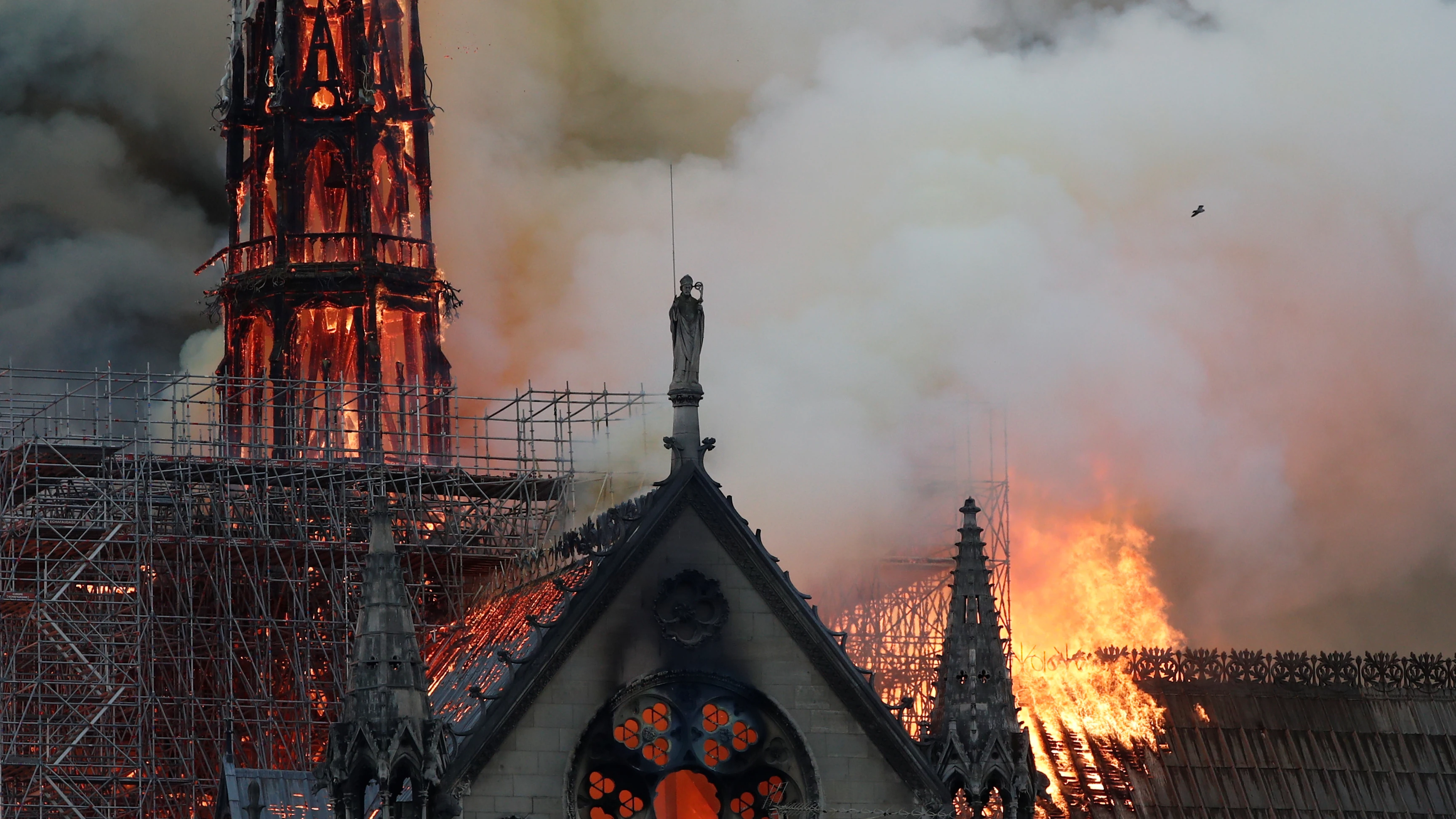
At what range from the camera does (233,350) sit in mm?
100812

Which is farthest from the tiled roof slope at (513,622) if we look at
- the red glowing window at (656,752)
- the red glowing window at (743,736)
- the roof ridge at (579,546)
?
the red glowing window at (743,736)

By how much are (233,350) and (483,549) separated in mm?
24964

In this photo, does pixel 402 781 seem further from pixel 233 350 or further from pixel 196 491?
pixel 233 350

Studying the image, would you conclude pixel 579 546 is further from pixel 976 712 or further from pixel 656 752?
pixel 976 712

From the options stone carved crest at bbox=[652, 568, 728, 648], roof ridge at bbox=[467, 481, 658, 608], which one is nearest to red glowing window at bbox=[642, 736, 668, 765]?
stone carved crest at bbox=[652, 568, 728, 648]

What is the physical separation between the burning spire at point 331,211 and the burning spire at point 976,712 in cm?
4764

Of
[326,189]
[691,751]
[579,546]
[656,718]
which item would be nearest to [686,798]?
[691,751]

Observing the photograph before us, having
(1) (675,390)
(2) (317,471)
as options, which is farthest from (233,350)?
(1) (675,390)

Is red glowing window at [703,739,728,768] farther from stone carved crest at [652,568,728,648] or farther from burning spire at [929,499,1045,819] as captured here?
burning spire at [929,499,1045,819]

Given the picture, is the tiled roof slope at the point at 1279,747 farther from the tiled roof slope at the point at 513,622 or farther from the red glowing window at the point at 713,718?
the red glowing window at the point at 713,718

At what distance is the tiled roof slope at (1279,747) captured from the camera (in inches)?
3206

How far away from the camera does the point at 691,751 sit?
166ft

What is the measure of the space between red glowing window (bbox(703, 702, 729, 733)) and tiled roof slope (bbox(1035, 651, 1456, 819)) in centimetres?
3111

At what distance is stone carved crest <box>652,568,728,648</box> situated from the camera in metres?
51.0
